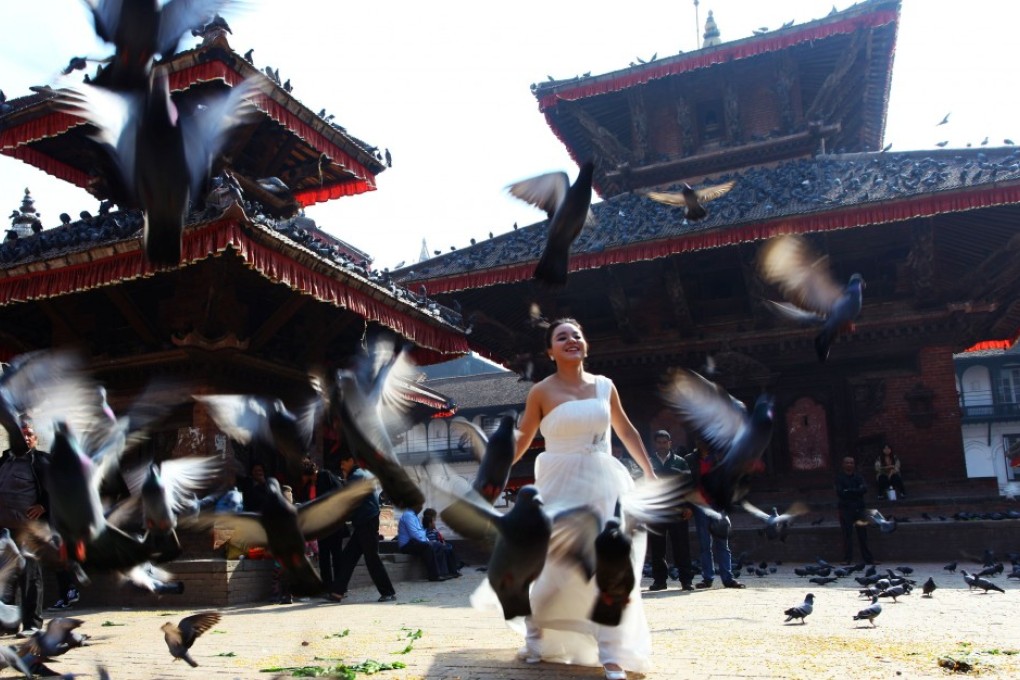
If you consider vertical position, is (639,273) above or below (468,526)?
above

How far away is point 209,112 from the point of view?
427cm

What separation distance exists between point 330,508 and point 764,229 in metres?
11.0

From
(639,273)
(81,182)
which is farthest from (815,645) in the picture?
(81,182)

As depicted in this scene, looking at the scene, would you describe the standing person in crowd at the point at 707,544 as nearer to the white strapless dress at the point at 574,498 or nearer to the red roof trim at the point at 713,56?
Result: the white strapless dress at the point at 574,498

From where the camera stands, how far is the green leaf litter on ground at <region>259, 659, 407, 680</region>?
4.51 metres

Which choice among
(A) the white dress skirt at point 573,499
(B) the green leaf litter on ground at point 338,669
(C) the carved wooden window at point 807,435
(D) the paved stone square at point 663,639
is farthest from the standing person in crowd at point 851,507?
(B) the green leaf litter on ground at point 338,669

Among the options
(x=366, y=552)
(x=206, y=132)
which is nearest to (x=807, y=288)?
(x=366, y=552)

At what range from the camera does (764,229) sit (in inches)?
533

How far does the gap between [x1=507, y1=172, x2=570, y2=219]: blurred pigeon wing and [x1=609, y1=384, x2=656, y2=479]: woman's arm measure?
151cm

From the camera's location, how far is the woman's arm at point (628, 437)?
508 centimetres

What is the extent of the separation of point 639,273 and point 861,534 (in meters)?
6.04

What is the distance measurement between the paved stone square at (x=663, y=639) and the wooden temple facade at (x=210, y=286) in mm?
3389

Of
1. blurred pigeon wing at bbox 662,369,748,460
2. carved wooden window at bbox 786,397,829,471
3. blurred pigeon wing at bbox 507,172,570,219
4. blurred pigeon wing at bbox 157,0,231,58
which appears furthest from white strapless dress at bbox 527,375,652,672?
carved wooden window at bbox 786,397,829,471

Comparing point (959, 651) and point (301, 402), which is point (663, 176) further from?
point (959, 651)
